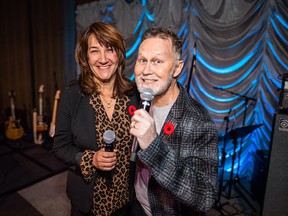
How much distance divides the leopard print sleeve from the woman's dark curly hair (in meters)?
0.44

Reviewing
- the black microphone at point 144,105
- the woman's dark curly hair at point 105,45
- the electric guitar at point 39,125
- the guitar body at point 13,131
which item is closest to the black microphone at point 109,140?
the black microphone at point 144,105

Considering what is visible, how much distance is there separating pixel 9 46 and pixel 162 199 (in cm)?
664

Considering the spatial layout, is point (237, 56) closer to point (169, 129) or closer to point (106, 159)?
point (169, 129)

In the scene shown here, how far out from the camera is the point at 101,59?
1.43 m

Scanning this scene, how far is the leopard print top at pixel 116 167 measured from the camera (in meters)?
1.37

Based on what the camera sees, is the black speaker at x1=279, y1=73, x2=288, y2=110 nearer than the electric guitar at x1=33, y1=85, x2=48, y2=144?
Yes

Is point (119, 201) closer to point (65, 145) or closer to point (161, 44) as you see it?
point (65, 145)

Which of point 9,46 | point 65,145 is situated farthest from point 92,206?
point 9,46

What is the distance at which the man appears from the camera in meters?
0.84

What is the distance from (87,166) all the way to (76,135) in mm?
236

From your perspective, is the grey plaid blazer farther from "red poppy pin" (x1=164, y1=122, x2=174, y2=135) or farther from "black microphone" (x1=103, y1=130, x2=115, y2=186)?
"black microphone" (x1=103, y1=130, x2=115, y2=186)

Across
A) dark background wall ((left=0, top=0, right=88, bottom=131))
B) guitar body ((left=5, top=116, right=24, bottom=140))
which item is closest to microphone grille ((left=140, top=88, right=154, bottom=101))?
dark background wall ((left=0, top=0, right=88, bottom=131))

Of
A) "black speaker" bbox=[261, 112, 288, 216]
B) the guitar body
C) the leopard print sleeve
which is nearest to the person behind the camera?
the leopard print sleeve

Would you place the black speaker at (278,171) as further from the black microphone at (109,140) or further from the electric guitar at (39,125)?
the electric guitar at (39,125)
